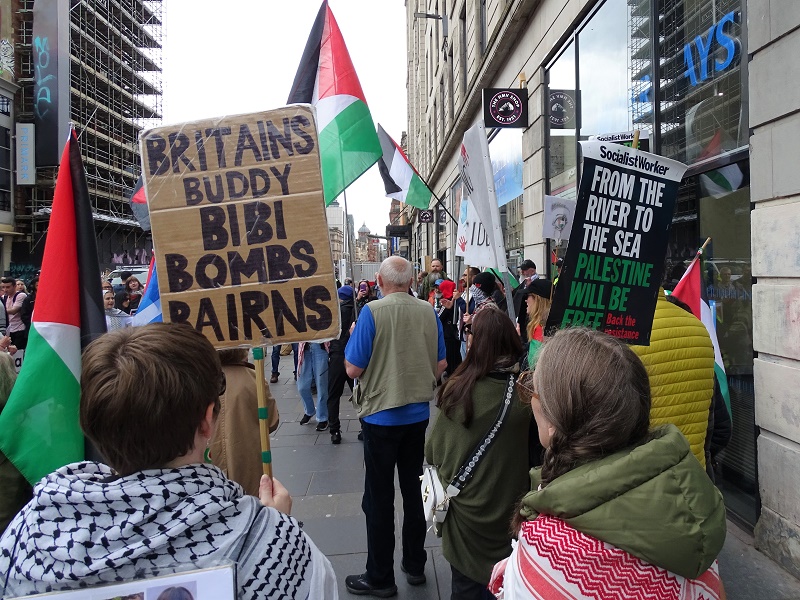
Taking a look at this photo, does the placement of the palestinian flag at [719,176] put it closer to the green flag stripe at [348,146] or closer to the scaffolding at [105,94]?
the green flag stripe at [348,146]

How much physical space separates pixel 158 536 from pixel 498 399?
72.1 inches

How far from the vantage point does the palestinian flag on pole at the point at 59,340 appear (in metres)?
1.98

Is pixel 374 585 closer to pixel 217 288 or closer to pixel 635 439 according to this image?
pixel 217 288

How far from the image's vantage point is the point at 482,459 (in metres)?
2.66

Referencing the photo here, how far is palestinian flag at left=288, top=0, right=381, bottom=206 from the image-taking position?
3529 millimetres

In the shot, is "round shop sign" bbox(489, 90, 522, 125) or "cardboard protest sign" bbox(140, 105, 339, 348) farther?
"round shop sign" bbox(489, 90, 522, 125)

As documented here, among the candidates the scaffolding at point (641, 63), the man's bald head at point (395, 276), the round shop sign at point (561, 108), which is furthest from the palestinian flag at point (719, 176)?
the round shop sign at point (561, 108)

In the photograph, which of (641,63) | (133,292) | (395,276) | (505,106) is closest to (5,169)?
(133,292)

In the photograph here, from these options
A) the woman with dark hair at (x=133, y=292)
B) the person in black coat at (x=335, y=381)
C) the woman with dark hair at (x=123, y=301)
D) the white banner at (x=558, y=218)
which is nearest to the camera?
the white banner at (x=558, y=218)

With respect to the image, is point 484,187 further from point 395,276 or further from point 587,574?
point 587,574

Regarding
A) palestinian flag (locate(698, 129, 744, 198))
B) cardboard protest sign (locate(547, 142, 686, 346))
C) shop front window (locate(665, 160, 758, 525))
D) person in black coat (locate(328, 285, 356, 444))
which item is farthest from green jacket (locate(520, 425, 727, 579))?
person in black coat (locate(328, 285, 356, 444))

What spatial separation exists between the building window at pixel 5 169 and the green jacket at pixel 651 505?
4361 cm

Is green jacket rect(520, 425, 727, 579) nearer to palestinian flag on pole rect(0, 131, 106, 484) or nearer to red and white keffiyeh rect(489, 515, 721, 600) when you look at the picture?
red and white keffiyeh rect(489, 515, 721, 600)

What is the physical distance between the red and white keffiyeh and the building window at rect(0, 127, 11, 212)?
43.6 meters
